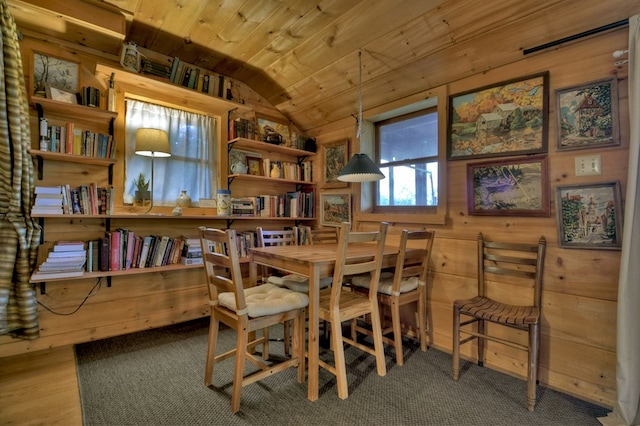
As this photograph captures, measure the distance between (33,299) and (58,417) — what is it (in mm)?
967

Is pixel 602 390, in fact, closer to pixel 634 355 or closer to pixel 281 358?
pixel 634 355

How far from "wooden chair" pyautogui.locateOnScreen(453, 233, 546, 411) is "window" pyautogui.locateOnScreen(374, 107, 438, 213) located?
756 mm

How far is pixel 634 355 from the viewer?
1.54 m

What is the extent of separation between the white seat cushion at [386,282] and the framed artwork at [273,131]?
1861 mm

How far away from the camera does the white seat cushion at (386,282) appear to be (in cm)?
226

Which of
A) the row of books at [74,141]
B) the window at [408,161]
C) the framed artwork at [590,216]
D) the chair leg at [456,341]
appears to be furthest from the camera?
the window at [408,161]

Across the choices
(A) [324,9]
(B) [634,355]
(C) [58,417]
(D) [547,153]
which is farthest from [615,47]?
(C) [58,417]

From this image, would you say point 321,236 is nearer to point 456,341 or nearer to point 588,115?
point 456,341

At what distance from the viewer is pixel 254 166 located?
11.4 feet

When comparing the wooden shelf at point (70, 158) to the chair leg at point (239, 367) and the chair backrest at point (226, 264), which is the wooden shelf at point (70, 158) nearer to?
the chair backrest at point (226, 264)

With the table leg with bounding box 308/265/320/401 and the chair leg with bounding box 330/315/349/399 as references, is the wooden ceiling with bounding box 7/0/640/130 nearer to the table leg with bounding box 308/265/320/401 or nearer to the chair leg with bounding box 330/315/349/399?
the table leg with bounding box 308/265/320/401

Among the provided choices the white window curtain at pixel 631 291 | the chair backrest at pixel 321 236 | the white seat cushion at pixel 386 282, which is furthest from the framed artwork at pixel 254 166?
the white window curtain at pixel 631 291

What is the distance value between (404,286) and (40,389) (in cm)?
241

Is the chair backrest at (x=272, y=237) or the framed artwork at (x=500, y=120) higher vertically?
the framed artwork at (x=500, y=120)
